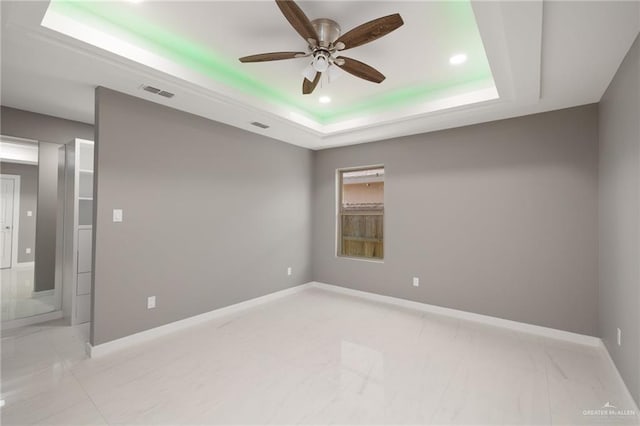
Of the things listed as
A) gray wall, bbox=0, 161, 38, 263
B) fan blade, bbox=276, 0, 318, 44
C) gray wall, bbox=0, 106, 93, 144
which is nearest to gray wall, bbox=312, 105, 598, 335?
fan blade, bbox=276, 0, 318, 44

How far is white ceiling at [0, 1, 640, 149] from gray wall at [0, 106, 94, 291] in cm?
22

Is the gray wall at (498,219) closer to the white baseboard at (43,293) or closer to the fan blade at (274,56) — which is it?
the fan blade at (274,56)

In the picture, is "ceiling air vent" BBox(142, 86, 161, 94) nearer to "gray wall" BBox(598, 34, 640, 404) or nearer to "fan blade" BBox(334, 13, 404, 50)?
"fan blade" BBox(334, 13, 404, 50)

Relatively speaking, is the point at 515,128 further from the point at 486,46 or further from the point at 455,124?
the point at 486,46

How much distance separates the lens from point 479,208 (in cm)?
365

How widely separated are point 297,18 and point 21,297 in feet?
14.9

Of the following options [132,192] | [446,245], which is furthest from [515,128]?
[132,192]

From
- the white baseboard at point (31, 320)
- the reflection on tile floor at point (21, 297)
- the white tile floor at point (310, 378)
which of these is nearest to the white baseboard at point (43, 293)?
the reflection on tile floor at point (21, 297)

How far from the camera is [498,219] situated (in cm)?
351

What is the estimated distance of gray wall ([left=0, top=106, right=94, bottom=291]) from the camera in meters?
3.52

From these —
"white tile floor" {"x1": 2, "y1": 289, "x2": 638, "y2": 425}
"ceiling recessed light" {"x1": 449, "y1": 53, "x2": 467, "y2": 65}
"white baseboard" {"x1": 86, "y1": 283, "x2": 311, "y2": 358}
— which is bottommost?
"white tile floor" {"x1": 2, "y1": 289, "x2": 638, "y2": 425}

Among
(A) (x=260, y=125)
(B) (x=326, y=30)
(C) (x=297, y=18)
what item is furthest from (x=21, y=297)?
(B) (x=326, y=30)

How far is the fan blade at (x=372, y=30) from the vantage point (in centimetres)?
183

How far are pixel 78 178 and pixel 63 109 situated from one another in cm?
79
